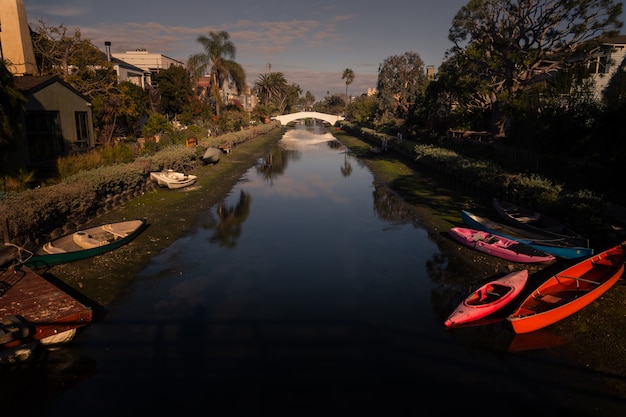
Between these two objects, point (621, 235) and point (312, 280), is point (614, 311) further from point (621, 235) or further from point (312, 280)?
point (312, 280)

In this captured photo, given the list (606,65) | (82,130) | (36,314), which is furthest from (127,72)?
(606,65)

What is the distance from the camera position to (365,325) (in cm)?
1334

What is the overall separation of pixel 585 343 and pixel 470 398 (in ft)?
16.1

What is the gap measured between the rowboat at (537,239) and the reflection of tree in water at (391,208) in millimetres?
4970

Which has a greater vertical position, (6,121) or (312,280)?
(6,121)

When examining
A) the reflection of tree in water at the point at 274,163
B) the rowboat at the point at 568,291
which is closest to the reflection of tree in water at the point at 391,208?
the rowboat at the point at 568,291

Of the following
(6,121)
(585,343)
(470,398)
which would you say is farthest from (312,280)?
(6,121)

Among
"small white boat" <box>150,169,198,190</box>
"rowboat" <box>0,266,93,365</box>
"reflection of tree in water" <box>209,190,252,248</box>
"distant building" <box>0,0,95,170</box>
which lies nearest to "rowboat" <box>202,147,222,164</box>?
"small white boat" <box>150,169,198,190</box>

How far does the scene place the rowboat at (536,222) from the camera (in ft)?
59.8

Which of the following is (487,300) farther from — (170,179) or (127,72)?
(127,72)

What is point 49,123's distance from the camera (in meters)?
28.9

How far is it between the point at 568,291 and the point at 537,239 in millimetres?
4842

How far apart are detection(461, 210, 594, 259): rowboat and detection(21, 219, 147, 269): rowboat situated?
18049mm

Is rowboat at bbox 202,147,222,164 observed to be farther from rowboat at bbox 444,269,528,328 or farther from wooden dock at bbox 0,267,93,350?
rowboat at bbox 444,269,528,328
